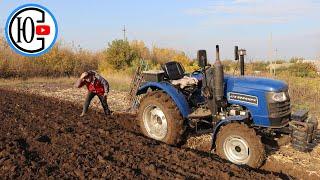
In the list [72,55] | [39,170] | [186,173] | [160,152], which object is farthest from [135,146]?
[72,55]

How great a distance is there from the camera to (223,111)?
6.84 metres

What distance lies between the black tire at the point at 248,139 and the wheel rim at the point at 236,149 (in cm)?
2

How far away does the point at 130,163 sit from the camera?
18.6ft

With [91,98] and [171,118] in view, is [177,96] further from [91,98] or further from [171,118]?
[91,98]

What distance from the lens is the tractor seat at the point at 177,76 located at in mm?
7279

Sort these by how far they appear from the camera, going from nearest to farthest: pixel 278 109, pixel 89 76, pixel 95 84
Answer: pixel 278 109, pixel 89 76, pixel 95 84

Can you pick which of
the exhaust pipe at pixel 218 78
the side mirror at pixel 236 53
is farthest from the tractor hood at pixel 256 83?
the side mirror at pixel 236 53

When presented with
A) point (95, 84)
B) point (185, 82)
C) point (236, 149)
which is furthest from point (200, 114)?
point (95, 84)

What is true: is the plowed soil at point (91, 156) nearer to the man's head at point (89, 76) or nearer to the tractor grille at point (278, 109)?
the tractor grille at point (278, 109)

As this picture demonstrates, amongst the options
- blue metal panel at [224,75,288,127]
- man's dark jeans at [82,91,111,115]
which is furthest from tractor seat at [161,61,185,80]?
man's dark jeans at [82,91,111,115]

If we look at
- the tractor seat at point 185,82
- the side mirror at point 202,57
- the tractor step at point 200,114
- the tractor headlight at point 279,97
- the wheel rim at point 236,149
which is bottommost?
the wheel rim at point 236,149

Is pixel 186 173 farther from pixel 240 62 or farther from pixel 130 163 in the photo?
pixel 240 62

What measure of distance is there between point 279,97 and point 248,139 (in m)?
0.85

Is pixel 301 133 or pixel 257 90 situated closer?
pixel 301 133
